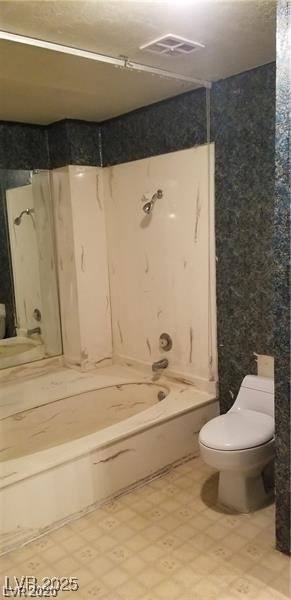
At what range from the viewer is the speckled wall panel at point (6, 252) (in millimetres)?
3332

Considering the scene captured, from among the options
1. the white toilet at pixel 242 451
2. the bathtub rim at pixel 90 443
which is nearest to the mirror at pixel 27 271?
the bathtub rim at pixel 90 443

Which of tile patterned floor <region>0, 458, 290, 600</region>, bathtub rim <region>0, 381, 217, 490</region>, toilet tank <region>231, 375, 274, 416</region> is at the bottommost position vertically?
tile patterned floor <region>0, 458, 290, 600</region>

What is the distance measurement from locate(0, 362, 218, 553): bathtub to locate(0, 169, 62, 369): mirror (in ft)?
0.61

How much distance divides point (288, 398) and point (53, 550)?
1223 mm

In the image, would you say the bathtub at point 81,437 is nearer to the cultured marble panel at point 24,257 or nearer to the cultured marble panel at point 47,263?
the cultured marble panel at point 47,263

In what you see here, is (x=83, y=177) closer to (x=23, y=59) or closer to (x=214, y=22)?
(x=23, y=59)

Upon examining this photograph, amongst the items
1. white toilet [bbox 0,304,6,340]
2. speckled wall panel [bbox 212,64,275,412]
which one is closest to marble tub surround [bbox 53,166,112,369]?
white toilet [bbox 0,304,6,340]

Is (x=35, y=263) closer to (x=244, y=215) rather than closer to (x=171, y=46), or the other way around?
(x=244, y=215)

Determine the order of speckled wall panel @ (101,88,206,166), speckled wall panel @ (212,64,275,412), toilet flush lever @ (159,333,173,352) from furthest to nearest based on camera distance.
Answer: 1. toilet flush lever @ (159,333,173,352)
2. speckled wall panel @ (101,88,206,166)
3. speckled wall panel @ (212,64,275,412)

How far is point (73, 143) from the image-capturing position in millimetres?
3316

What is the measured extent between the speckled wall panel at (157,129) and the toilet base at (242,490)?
1.84 meters

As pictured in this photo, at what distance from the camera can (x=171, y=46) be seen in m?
2.14

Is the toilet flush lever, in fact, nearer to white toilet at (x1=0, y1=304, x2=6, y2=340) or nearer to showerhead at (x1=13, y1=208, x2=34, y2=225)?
white toilet at (x1=0, y1=304, x2=6, y2=340)

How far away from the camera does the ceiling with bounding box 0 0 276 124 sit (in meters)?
1.76
